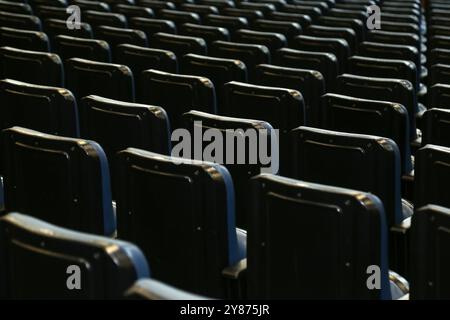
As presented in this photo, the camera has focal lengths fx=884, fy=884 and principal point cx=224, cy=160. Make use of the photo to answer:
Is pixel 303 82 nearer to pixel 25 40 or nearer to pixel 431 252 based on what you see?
pixel 25 40

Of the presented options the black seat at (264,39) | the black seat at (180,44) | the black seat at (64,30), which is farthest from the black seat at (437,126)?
the black seat at (64,30)

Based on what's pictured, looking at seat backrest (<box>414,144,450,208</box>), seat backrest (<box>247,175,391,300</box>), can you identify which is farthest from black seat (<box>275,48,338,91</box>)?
seat backrest (<box>247,175,391,300</box>)

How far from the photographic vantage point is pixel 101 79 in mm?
2676

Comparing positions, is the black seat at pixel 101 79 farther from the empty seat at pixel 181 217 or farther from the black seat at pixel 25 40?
the empty seat at pixel 181 217

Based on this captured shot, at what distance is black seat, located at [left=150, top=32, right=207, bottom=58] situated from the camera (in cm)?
334

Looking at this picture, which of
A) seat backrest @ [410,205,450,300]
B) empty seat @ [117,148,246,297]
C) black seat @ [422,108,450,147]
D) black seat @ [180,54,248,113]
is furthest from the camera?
black seat @ [180,54,248,113]

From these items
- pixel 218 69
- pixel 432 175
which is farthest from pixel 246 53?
pixel 432 175

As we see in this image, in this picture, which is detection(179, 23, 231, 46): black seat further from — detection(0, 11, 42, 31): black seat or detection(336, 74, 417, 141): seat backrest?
detection(336, 74, 417, 141): seat backrest

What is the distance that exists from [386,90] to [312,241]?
4.22 ft

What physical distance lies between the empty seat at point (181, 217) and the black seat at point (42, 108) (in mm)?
540

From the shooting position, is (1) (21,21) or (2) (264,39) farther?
(1) (21,21)

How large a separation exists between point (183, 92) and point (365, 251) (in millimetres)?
1245

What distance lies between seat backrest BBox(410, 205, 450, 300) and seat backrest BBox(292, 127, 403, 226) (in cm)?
45
